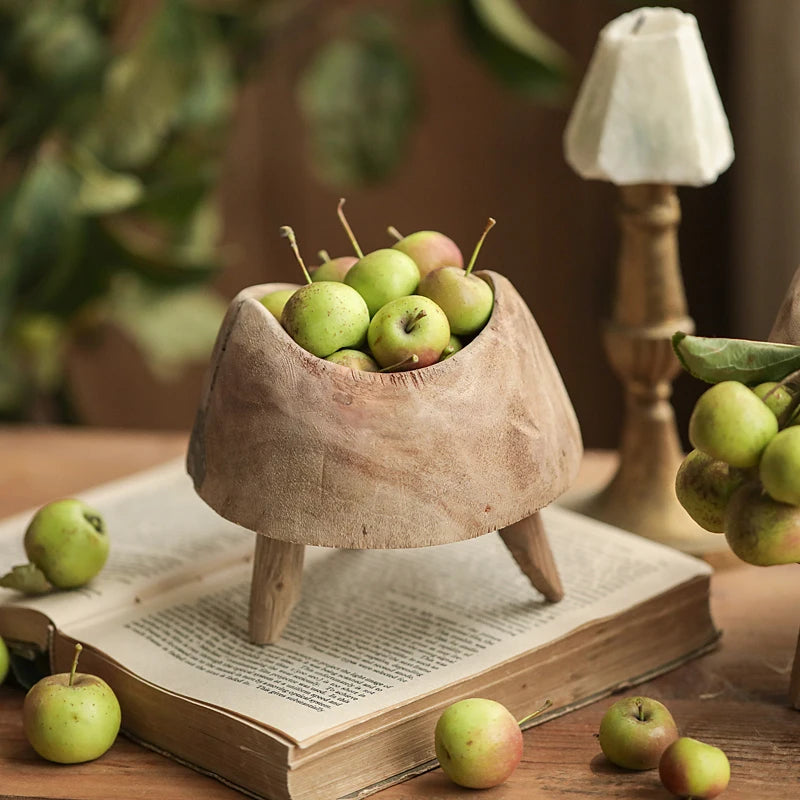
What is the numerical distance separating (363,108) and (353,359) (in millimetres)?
1192

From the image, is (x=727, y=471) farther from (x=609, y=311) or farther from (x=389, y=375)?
(x=609, y=311)

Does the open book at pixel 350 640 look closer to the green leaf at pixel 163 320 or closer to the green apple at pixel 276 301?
the green apple at pixel 276 301

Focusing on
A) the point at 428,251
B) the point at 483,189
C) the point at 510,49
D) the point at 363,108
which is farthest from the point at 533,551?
the point at 483,189

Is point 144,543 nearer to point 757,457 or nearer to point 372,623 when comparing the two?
point 372,623

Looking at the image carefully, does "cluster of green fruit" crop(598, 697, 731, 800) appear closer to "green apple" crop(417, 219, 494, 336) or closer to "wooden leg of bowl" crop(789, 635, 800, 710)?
"wooden leg of bowl" crop(789, 635, 800, 710)

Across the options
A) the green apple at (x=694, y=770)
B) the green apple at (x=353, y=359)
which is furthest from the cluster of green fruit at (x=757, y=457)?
the green apple at (x=353, y=359)

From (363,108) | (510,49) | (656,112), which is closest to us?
(656,112)

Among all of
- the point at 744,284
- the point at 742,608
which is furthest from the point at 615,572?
the point at 744,284

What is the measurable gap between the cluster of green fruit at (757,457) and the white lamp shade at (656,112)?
13.4 inches

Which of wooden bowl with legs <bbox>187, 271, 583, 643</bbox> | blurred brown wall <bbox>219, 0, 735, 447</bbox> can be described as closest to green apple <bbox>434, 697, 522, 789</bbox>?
wooden bowl with legs <bbox>187, 271, 583, 643</bbox>

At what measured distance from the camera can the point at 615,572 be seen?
97 cm

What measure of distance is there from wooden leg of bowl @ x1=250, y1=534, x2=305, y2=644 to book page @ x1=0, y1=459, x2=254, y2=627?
129 mm

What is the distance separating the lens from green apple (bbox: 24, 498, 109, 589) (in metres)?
0.94

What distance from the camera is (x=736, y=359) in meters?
0.73
